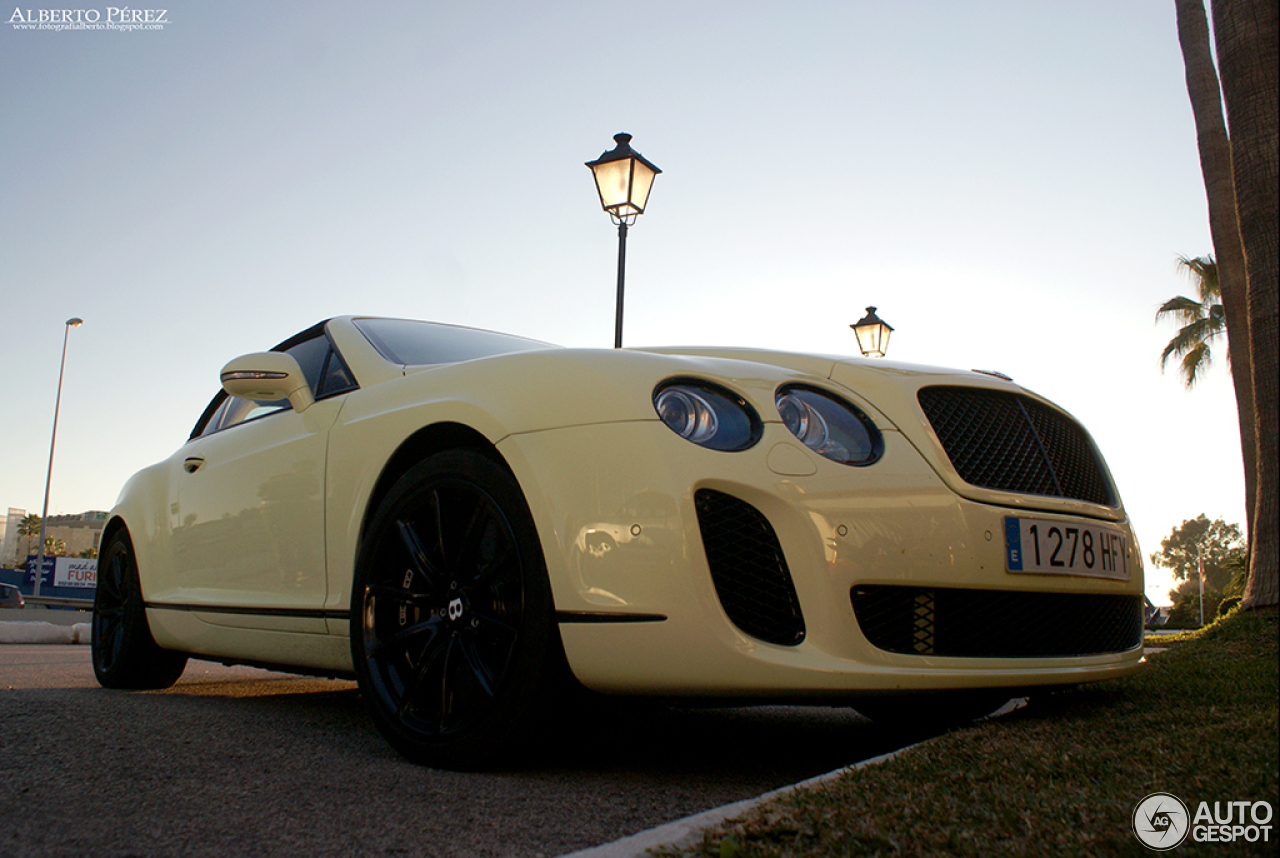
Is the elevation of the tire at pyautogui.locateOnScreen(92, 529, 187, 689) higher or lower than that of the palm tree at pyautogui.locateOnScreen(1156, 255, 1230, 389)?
lower

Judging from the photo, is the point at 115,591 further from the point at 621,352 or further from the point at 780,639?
the point at 780,639

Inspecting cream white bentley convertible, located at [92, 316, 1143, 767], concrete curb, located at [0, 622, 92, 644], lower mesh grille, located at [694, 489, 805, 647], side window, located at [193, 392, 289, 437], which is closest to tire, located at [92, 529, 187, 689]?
side window, located at [193, 392, 289, 437]

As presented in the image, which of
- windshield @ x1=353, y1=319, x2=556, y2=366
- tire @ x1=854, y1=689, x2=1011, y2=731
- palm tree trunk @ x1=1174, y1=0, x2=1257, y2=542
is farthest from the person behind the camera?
palm tree trunk @ x1=1174, y1=0, x2=1257, y2=542

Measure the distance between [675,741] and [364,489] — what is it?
1.20 meters

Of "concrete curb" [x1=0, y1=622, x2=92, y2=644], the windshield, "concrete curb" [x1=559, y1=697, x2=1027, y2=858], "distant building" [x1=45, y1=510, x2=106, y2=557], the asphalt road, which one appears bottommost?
"distant building" [x1=45, y1=510, x2=106, y2=557]

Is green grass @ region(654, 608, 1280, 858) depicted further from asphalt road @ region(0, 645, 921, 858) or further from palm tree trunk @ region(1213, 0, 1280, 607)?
palm tree trunk @ region(1213, 0, 1280, 607)

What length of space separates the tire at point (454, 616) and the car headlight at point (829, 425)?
0.66 metres

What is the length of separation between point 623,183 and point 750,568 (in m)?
5.21

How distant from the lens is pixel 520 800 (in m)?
1.99

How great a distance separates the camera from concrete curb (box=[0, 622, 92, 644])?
9.03 m

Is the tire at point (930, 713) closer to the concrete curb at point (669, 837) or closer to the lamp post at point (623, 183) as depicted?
the concrete curb at point (669, 837)

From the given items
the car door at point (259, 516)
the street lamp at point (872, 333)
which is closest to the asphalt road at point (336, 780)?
the car door at point (259, 516)

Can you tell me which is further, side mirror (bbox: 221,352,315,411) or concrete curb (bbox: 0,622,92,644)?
concrete curb (bbox: 0,622,92,644)

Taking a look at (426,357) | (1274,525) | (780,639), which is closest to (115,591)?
(426,357)
